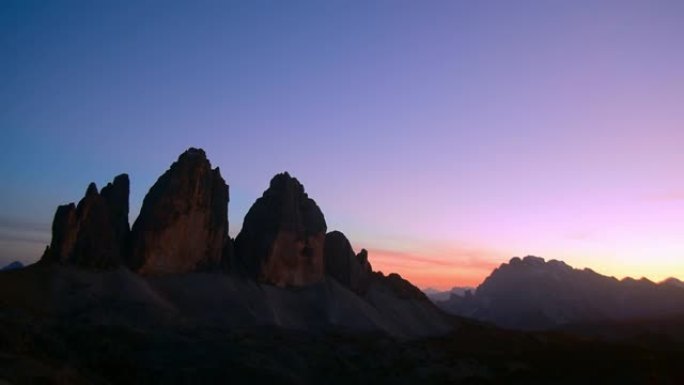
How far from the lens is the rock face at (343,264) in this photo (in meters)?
138

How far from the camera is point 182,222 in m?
114

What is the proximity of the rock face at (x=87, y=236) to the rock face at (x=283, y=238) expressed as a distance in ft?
86.3

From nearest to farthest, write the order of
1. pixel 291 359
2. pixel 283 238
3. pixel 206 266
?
pixel 291 359 < pixel 206 266 < pixel 283 238

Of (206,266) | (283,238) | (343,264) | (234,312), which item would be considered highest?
(283,238)

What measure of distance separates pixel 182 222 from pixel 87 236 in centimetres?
1698

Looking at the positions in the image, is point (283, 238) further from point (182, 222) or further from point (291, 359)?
point (291, 359)

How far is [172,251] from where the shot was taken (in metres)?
112

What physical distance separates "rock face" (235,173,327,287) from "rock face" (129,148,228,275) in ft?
23.0

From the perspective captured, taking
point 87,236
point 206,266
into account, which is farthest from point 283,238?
point 87,236

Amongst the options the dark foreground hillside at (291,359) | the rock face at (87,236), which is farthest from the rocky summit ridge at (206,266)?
the dark foreground hillside at (291,359)

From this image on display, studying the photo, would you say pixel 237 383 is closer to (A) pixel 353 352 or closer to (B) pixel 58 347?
(B) pixel 58 347

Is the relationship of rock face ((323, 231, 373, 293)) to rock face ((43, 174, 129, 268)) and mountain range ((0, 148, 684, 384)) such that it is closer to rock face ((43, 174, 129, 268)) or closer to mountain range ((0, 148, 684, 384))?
mountain range ((0, 148, 684, 384))

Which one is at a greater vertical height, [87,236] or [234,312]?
[87,236]

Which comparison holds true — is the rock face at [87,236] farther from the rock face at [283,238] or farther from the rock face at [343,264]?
the rock face at [343,264]
